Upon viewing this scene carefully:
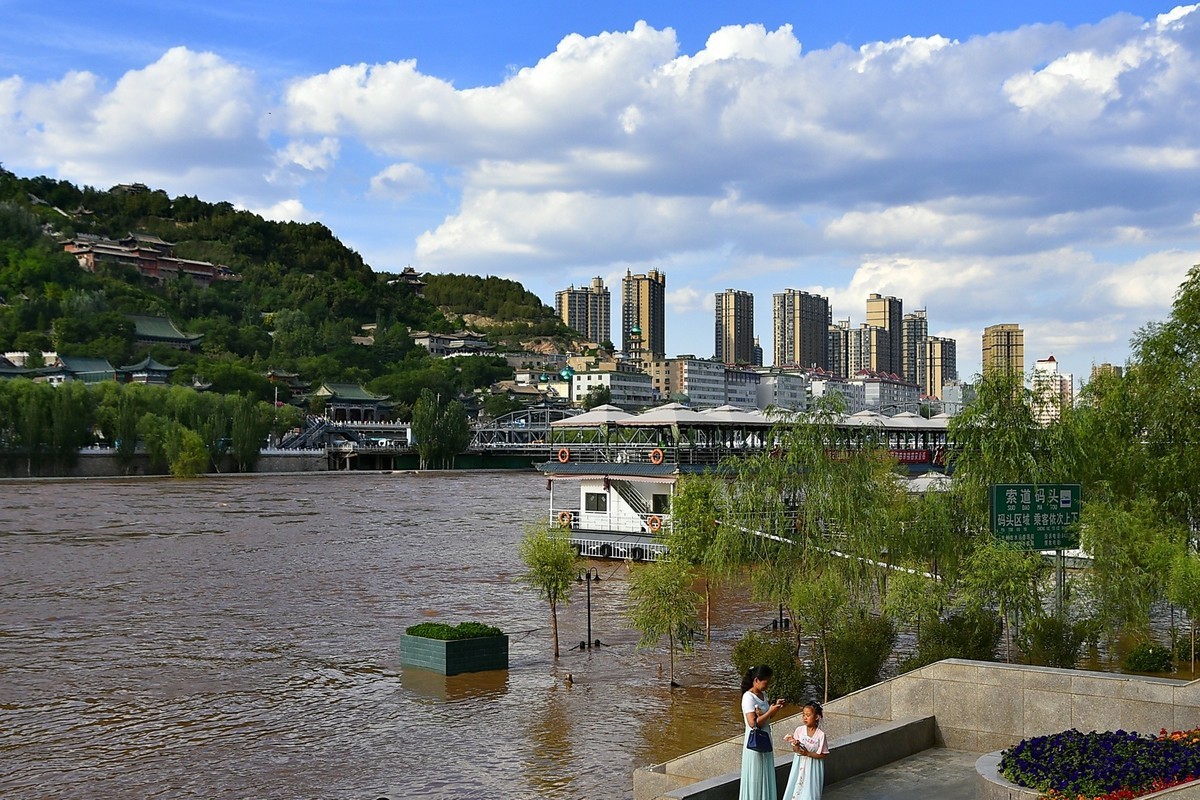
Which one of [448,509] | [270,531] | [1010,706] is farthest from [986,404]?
[448,509]

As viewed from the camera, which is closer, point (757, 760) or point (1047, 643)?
point (757, 760)

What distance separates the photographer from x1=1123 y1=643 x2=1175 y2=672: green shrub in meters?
21.0

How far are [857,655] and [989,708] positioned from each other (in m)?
6.16

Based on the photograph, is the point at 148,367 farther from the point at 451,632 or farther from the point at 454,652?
the point at 454,652

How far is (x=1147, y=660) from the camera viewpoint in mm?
21078

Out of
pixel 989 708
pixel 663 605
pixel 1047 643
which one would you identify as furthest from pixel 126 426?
pixel 989 708

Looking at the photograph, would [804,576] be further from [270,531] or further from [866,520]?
[270,531]

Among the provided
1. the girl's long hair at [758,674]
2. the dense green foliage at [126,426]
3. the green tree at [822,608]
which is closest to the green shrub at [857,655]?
the green tree at [822,608]

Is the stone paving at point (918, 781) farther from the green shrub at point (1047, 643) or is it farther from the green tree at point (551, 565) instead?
the green tree at point (551, 565)

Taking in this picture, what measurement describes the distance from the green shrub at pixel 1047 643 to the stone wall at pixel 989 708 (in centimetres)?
677

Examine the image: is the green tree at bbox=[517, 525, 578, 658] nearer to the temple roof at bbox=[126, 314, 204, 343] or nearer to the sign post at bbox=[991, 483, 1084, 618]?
the sign post at bbox=[991, 483, 1084, 618]

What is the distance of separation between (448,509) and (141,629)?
42512mm

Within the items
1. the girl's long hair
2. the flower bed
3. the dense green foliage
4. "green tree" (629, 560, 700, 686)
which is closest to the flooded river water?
"green tree" (629, 560, 700, 686)

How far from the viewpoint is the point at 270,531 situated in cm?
5478
